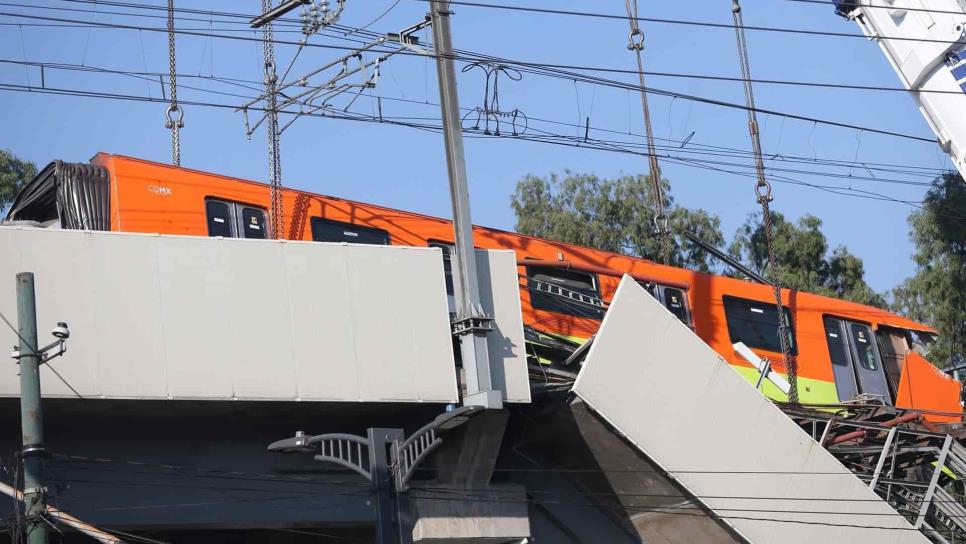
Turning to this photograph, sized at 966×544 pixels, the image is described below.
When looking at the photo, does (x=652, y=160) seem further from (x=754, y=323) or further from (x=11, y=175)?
(x=11, y=175)

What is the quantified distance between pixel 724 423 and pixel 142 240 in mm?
9817

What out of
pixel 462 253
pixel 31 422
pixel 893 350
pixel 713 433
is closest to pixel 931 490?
pixel 713 433

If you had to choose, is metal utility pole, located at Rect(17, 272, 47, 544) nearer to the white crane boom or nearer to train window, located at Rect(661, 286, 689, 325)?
train window, located at Rect(661, 286, 689, 325)

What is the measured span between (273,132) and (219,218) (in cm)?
268

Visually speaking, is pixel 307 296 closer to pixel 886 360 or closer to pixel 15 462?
pixel 15 462

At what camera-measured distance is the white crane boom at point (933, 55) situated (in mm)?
25781

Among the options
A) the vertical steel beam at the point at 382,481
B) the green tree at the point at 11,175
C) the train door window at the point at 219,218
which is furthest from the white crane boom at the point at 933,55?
the green tree at the point at 11,175

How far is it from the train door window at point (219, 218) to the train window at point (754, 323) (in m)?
11.5

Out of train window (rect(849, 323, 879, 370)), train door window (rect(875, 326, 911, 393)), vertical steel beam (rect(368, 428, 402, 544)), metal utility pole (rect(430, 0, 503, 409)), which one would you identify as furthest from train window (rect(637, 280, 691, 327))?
vertical steel beam (rect(368, 428, 402, 544))

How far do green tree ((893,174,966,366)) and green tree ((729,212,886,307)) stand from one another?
5822mm

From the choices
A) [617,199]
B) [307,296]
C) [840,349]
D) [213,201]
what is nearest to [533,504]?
[307,296]

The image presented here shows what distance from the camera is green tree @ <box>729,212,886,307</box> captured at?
57719 millimetres

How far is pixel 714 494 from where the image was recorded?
20734 mm

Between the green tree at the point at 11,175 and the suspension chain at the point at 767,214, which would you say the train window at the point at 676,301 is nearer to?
the suspension chain at the point at 767,214
